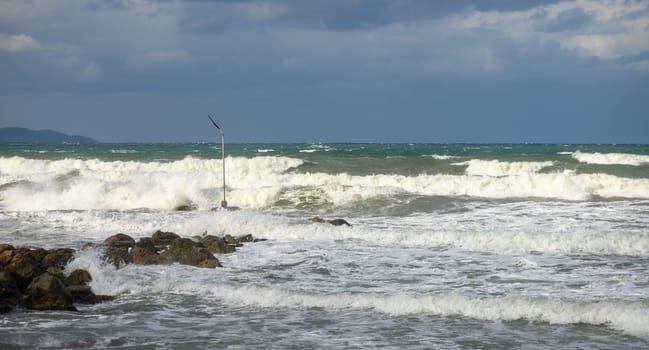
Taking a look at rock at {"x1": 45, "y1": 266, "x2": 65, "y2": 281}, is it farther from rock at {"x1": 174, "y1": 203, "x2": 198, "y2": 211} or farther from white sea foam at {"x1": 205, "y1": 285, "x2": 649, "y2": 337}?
rock at {"x1": 174, "y1": 203, "x2": 198, "y2": 211}

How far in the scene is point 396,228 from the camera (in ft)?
57.6

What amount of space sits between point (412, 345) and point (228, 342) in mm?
2105

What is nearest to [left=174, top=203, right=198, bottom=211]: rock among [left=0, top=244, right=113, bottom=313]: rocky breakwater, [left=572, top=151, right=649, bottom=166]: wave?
[left=0, top=244, right=113, bottom=313]: rocky breakwater

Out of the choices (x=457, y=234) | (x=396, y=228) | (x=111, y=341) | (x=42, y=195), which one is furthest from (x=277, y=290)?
(x=42, y=195)

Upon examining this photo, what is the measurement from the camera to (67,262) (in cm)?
1241

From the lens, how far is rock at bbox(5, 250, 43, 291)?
10.8 meters

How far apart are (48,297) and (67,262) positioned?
2.56 m

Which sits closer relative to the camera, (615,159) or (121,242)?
(121,242)

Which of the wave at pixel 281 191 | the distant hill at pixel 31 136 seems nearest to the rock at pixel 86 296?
the wave at pixel 281 191

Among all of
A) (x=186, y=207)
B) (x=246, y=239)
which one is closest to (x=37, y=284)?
(x=246, y=239)

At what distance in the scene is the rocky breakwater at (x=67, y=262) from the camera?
999 centimetres

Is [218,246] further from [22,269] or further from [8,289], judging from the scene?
[8,289]

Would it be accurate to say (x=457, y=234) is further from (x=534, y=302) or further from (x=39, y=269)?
(x=39, y=269)

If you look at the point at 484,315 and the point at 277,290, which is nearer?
the point at 484,315
